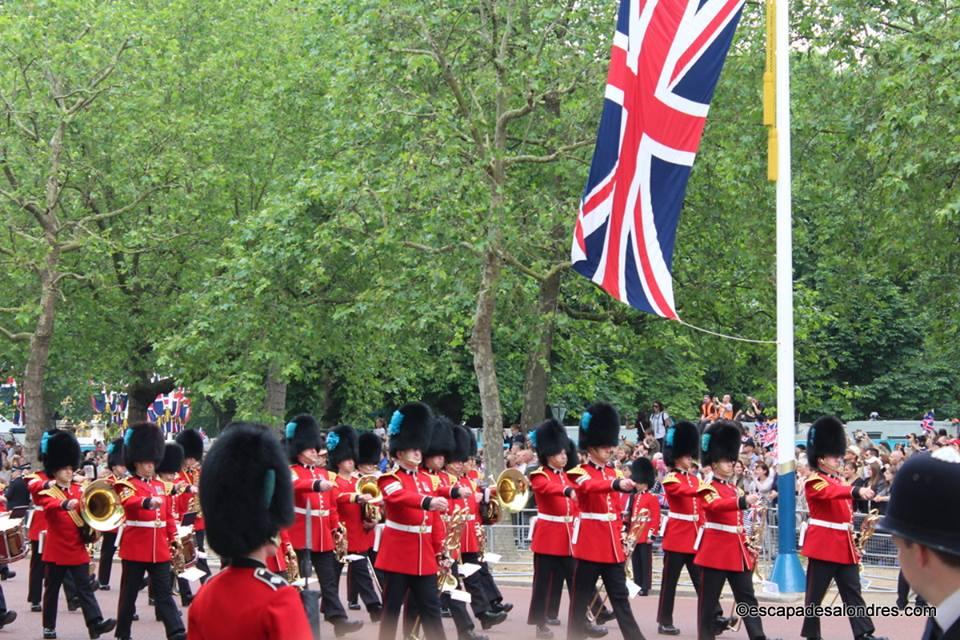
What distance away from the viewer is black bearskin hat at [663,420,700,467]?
11.5 metres

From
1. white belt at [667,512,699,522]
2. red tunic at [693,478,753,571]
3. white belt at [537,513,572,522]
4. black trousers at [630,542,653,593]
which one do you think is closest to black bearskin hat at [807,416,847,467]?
red tunic at [693,478,753,571]

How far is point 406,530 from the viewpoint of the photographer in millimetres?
9945

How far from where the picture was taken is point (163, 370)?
25.3m

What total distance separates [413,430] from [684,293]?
10393mm

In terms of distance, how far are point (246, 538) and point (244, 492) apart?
17 cm

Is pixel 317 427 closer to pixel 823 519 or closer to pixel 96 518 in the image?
pixel 96 518

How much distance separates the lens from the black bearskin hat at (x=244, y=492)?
4.56m

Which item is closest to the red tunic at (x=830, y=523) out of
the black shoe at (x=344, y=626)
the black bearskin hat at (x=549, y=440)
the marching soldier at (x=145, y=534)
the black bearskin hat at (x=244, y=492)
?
the black bearskin hat at (x=549, y=440)

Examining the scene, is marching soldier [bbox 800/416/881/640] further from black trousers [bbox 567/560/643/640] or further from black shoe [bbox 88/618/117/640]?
black shoe [bbox 88/618/117/640]

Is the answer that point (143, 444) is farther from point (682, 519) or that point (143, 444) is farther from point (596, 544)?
point (682, 519)

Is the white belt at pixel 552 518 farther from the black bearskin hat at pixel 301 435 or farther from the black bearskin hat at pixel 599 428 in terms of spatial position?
the black bearskin hat at pixel 301 435

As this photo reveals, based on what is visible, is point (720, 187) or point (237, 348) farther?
point (237, 348)

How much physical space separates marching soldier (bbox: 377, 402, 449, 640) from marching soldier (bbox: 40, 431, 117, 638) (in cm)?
302

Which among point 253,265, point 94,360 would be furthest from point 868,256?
point 94,360
